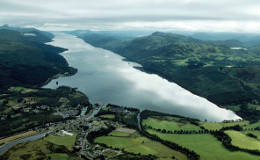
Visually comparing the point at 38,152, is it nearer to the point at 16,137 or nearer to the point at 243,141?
the point at 16,137

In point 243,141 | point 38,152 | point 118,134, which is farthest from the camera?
point 118,134

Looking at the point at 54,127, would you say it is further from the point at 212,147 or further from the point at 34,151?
the point at 212,147

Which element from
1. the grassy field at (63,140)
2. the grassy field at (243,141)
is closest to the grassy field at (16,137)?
the grassy field at (63,140)

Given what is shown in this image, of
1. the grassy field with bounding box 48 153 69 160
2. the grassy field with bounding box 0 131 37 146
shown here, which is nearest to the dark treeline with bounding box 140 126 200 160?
the grassy field with bounding box 48 153 69 160

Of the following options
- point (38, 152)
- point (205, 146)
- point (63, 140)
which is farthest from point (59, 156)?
point (205, 146)

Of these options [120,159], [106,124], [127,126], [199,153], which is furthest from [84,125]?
[199,153]

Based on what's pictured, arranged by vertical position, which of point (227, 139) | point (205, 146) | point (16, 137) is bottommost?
point (16, 137)

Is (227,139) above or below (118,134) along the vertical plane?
above

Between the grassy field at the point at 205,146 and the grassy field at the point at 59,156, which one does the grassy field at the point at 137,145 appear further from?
the grassy field at the point at 59,156

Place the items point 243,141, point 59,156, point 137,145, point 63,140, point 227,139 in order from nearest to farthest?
point 59,156 → point 137,145 → point 63,140 → point 243,141 → point 227,139
